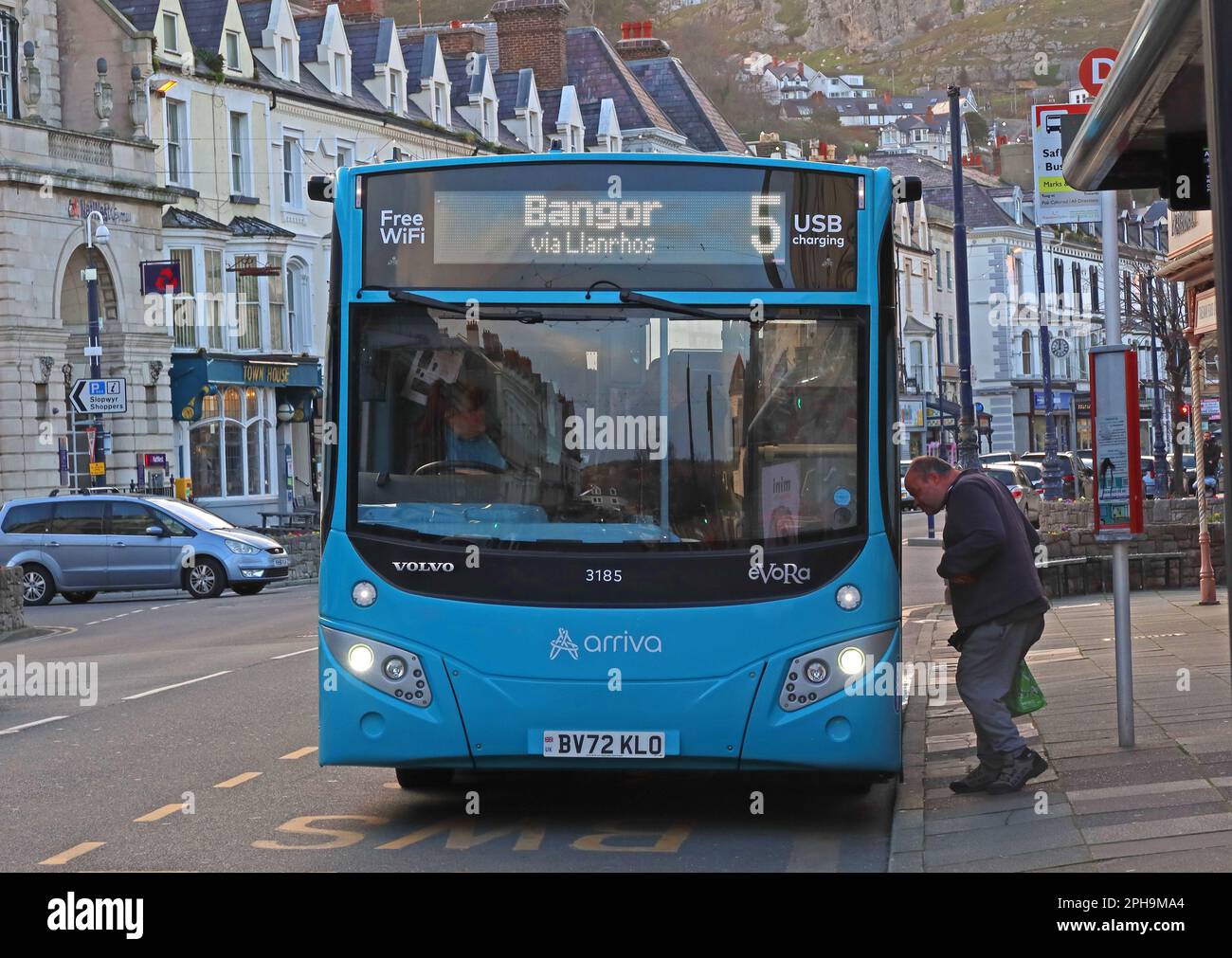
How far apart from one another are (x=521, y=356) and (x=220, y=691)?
7.44 metres

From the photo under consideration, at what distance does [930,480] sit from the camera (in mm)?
9539

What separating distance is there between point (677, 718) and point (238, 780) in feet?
10.6

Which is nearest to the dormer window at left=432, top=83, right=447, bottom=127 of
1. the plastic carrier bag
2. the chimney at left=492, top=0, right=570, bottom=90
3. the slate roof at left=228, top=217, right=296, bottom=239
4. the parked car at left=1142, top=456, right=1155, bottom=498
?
the chimney at left=492, top=0, right=570, bottom=90

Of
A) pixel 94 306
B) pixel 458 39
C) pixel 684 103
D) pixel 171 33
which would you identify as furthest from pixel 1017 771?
pixel 684 103

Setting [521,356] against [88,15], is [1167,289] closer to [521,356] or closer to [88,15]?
[88,15]

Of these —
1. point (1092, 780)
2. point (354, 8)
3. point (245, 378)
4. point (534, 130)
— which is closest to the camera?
point (1092, 780)

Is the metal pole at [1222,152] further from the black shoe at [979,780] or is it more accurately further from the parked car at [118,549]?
the parked car at [118,549]

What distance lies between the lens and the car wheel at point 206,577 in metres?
30.2

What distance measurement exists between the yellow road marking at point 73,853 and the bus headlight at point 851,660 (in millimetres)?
3525

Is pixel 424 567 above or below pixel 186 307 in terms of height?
below

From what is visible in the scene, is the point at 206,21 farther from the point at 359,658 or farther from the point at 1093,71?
the point at 359,658

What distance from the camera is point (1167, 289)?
66.2m

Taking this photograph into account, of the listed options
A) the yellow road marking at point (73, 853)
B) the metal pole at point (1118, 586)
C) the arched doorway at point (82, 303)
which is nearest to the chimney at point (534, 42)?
the arched doorway at point (82, 303)

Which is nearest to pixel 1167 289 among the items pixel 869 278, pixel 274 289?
pixel 274 289
